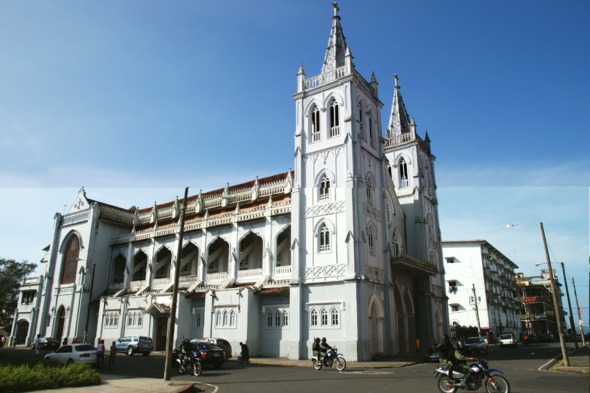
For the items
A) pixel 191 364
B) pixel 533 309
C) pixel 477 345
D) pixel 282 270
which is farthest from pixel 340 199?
pixel 533 309

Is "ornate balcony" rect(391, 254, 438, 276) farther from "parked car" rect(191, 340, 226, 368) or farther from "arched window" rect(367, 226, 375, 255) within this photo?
"parked car" rect(191, 340, 226, 368)

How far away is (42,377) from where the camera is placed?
1538 centimetres

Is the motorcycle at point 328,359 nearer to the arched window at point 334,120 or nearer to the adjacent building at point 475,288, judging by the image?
the arched window at point 334,120

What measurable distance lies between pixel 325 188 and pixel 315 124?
18.8 feet

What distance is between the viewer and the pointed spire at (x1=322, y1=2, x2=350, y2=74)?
120 ft

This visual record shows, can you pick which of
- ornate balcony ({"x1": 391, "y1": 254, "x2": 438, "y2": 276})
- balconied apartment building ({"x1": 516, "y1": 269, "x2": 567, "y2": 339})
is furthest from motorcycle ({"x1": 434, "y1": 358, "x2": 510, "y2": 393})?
balconied apartment building ({"x1": 516, "y1": 269, "x2": 567, "y2": 339})

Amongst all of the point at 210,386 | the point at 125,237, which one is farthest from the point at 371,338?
the point at 125,237

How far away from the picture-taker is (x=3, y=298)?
2355 inches

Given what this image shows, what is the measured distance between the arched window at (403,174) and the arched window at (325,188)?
1434 cm

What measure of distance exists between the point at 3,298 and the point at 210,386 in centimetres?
5650

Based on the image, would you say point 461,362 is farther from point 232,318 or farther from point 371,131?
point 371,131

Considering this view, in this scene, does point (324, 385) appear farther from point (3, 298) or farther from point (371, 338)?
point (3, 298)

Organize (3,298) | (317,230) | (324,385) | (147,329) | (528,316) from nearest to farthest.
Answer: (324,385) → (317,230) → (147,329) → (3,298) → (528,316)

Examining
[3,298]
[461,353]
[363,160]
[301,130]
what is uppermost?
[301,130]
